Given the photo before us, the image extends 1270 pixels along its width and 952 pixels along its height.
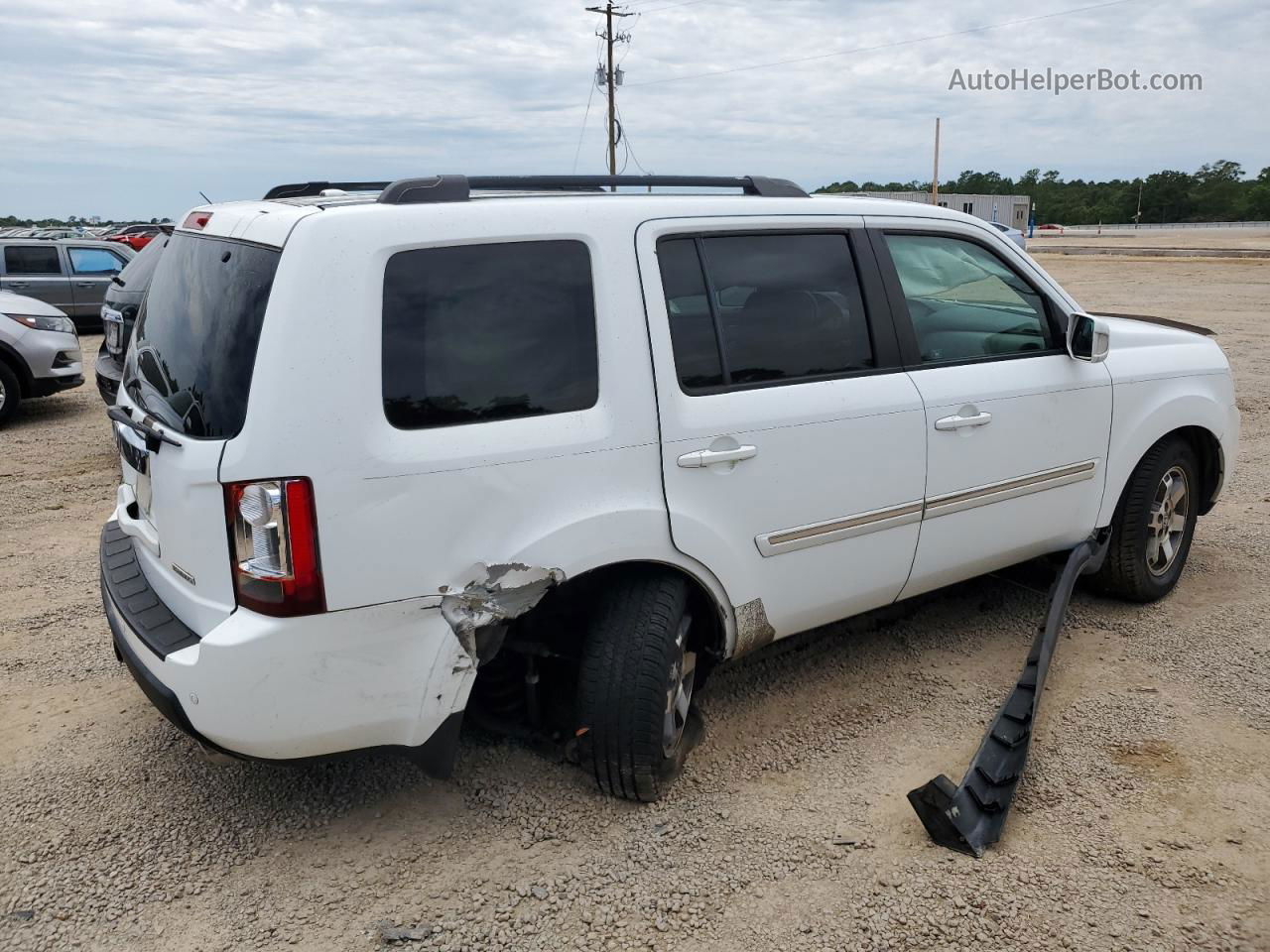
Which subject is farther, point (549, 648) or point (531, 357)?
point (549, 648)

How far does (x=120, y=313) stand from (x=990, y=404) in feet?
21.1

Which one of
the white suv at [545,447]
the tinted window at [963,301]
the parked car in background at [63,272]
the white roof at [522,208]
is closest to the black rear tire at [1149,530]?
the white suv at [545,447]

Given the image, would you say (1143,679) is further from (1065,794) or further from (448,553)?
(448,553)

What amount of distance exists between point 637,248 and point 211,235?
4.05 ft

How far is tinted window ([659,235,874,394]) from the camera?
3170 mm

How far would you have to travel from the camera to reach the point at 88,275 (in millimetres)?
16469

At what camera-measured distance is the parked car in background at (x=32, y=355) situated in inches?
364

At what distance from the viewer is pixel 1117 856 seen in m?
2.97

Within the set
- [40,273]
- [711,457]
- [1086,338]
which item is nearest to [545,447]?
[711,457]

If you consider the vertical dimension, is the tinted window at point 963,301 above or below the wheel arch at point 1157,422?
above

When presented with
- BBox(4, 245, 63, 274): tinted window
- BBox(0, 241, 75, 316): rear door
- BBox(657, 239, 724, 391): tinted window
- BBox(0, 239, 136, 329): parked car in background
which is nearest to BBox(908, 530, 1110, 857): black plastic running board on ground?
BBox(657, 239, 724, 391): tinted window

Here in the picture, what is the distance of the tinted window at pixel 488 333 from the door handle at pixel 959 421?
1382 mm

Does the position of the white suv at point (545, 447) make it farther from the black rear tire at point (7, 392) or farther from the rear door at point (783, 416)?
the black rear tire at point (7, 392)

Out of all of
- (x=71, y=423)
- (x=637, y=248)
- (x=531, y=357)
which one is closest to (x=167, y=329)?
(x=531, y=357)
